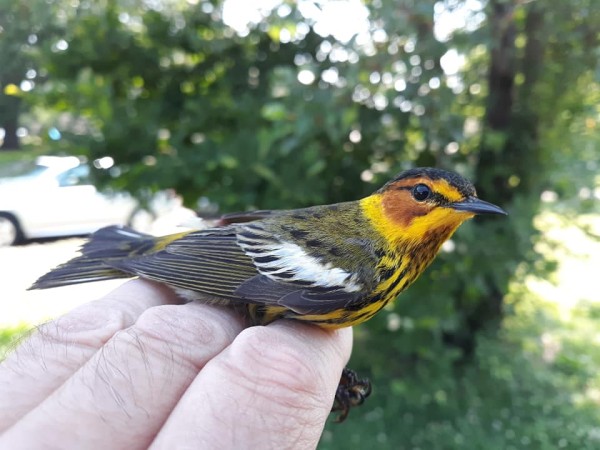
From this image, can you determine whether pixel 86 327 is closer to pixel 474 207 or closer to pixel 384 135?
pixel 474 207

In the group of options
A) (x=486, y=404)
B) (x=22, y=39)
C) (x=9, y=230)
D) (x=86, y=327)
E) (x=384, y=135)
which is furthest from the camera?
(x=9, y=230)

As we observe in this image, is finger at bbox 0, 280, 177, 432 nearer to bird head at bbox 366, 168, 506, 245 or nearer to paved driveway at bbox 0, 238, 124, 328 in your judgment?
bird head at bbox 366, 168, 506, 245

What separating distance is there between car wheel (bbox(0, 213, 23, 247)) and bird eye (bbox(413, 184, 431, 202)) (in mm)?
8442

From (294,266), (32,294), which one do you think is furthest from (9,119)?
(294,266)

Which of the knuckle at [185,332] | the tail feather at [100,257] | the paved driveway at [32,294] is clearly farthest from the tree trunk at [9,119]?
the knuckle at [185,332]

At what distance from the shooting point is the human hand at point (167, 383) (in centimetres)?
102

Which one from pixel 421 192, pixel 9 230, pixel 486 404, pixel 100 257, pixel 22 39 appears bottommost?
pixel 486 404

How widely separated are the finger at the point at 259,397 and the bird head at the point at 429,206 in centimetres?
48

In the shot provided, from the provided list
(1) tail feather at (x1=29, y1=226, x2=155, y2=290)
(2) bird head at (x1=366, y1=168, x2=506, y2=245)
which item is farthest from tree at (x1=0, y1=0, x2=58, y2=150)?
(2) bird head at (x1=366, y1=168, x2=506, y2=245)

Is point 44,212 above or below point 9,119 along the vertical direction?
below

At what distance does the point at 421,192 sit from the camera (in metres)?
1.53

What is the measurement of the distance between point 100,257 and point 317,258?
82 centimetres

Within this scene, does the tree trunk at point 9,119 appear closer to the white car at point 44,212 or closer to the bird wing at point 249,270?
the bird wing at point 249,270

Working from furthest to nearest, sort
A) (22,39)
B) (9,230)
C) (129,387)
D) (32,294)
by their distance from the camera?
(9,230), (32,294), (22,39), (129,387)
